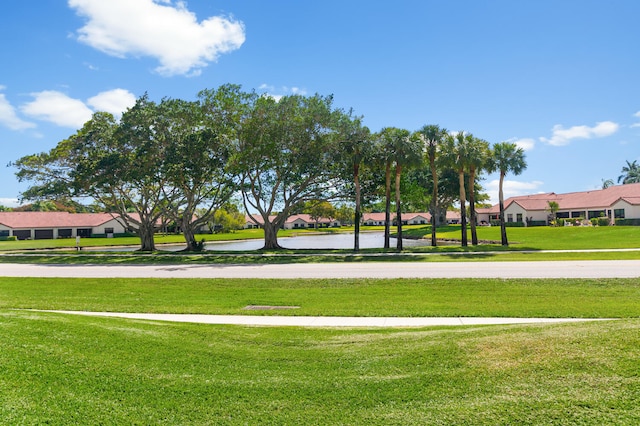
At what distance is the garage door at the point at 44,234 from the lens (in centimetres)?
8110

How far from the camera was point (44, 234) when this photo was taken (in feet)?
268

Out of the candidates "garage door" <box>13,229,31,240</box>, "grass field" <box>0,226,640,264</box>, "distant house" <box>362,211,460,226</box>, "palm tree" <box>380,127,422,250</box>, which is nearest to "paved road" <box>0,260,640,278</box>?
"grass field" <box>0,226,640,264</box>

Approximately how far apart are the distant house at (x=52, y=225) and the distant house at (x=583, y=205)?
224 ft

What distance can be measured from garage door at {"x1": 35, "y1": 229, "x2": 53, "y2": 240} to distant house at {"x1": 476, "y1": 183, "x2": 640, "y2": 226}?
8260 cm

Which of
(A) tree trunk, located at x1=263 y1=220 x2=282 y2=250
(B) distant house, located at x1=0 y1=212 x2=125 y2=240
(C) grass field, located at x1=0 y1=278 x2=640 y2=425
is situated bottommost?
(C) grass field, located at x1=0 y1=278 x2=640 y2=425

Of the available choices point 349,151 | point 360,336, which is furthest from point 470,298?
point 349,151

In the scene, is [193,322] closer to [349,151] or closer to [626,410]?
[626,410]

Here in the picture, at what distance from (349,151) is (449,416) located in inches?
1313

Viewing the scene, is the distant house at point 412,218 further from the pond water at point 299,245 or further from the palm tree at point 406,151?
the palm tree at point 406,151

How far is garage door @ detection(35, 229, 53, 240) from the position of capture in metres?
81.1

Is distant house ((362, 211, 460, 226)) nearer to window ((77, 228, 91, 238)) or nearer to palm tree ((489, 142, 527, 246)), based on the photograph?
window ((77, 228, 91, 238))

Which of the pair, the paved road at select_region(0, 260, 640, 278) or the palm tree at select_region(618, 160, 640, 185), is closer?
the paved road at select_region(0, 260, 640, 278)

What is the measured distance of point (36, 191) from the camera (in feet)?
135

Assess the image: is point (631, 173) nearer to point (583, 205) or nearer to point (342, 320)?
point (583, 205)
